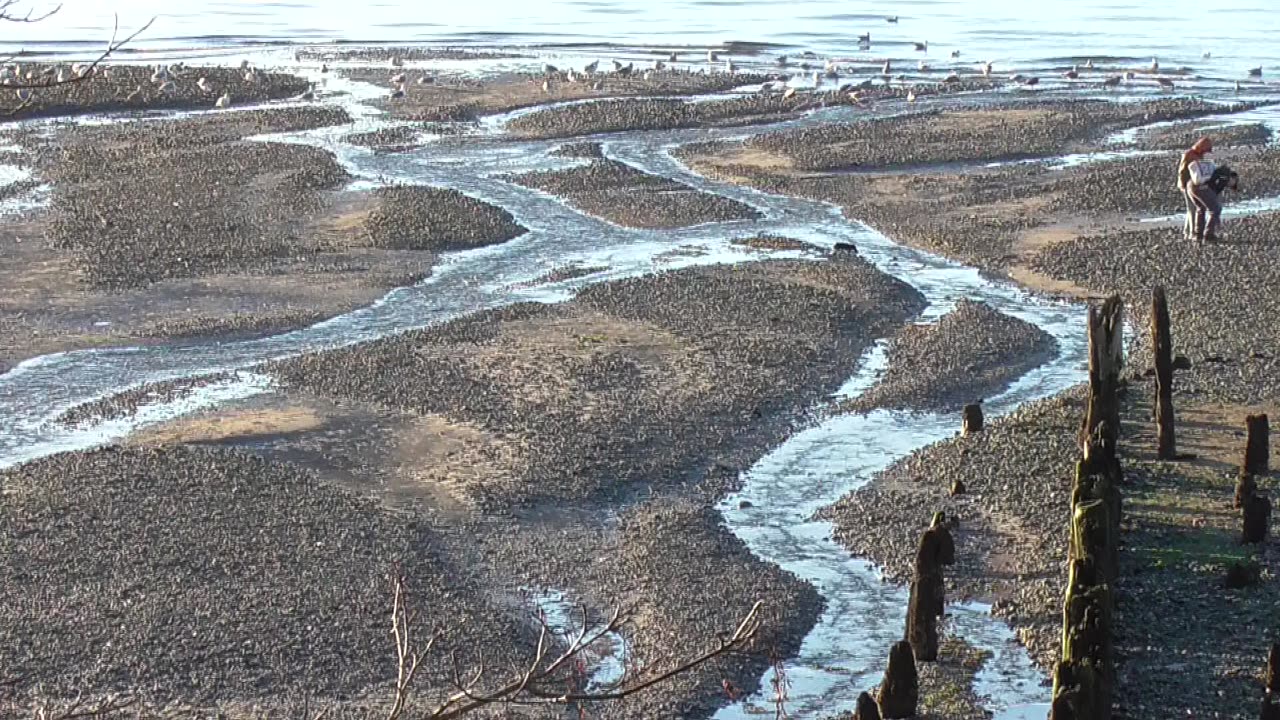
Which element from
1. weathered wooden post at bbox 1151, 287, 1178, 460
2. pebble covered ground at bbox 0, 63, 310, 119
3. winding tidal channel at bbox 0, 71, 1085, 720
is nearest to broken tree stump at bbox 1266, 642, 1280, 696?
winding tidal channel at bbox 0, 71, 1085, 720

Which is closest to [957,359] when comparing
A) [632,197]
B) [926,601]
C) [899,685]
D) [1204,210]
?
[1204,210]

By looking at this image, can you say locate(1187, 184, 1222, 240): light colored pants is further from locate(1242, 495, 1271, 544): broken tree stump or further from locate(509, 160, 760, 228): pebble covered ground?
locate(1242, 495, 1271, 544): broken tree stump

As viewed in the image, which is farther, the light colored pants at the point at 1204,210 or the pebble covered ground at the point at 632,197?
the pebble covered ground at the point at 632,197

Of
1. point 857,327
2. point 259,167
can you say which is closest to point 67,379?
point 857,327

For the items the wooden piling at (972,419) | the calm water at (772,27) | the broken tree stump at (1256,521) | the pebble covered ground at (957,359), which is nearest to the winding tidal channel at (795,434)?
the pebble covered ground at (957,359)

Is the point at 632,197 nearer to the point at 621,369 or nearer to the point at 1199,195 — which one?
the point at 1199,195

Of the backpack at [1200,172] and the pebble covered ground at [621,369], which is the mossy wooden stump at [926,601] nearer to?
the pebble covered ground at [621,369]
